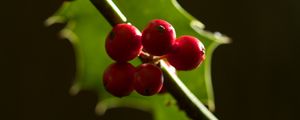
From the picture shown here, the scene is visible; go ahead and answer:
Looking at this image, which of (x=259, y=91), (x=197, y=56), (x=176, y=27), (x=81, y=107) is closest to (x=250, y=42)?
(x=259, y=91)

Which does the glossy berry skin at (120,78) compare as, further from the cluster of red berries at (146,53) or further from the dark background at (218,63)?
the dark background at (218,63)

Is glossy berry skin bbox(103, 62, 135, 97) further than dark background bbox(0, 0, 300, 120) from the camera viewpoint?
No

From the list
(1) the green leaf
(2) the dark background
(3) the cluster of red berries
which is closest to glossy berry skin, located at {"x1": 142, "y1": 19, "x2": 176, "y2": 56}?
(3) the cluster of red berries

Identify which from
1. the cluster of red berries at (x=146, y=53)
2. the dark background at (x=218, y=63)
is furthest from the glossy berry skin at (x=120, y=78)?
the dark background at (x=218, y=63)

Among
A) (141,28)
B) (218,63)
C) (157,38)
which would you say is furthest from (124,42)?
(218,63)

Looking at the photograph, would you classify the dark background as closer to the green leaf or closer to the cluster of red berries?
the green leaf
